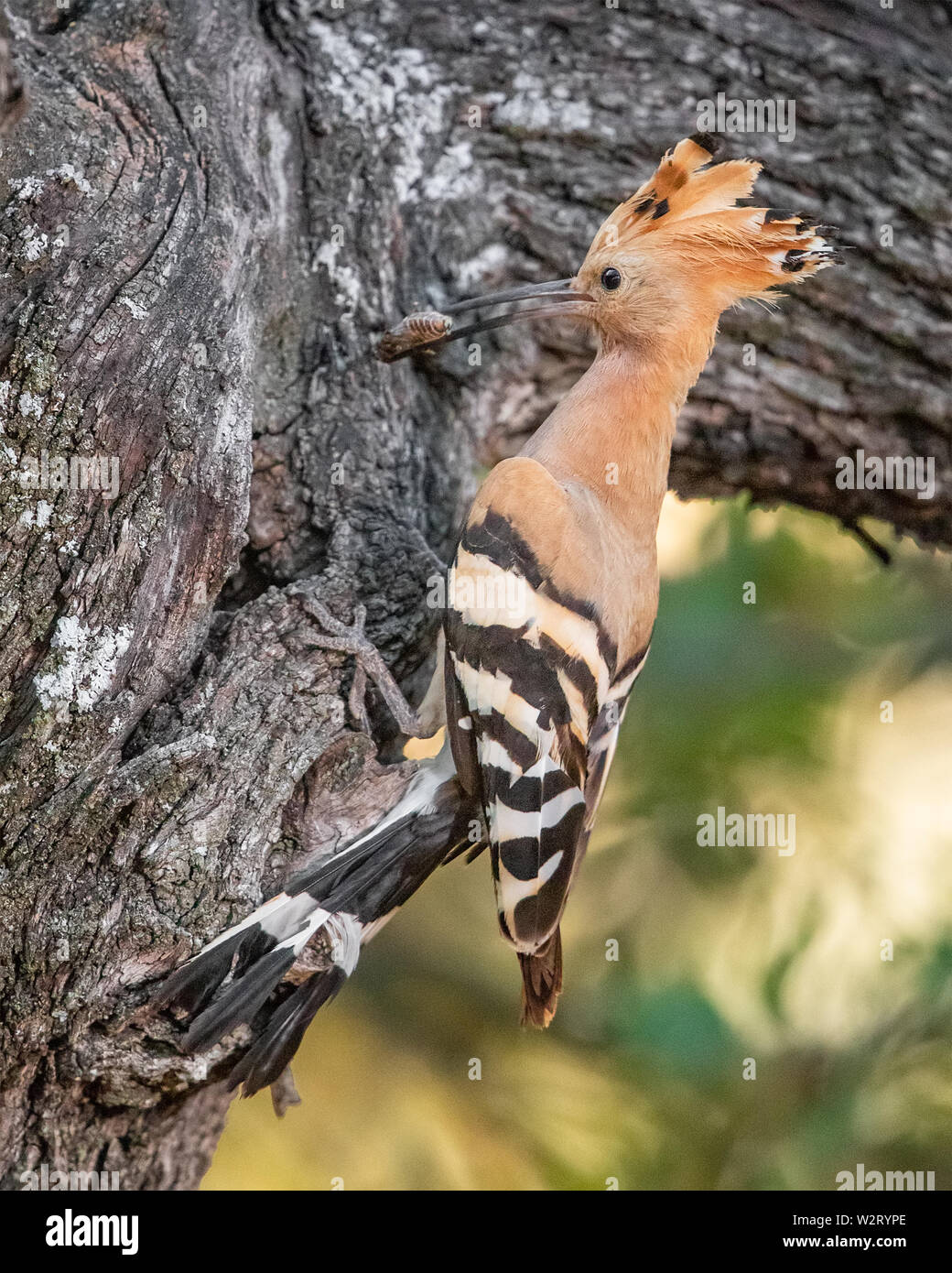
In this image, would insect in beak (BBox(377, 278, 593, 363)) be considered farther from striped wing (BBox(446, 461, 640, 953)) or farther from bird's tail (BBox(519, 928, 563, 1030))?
bird's tail (BBox(519, 928, 563, 1030))

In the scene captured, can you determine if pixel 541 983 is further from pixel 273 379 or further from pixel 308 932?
pixel 273 379

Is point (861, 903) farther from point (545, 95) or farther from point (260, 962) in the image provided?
point (545, 95)

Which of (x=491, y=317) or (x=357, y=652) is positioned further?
(x=491, y=317)

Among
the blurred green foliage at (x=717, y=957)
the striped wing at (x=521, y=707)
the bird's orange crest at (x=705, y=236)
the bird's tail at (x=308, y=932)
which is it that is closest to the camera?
the bird's tail at (x=308, y=932)

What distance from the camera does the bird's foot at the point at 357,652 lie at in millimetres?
1684

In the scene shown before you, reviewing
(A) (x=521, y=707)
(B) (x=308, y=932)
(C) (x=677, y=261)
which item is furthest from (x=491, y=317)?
(B) (x=308, y=932)

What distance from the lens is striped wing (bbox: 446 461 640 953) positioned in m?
1.66

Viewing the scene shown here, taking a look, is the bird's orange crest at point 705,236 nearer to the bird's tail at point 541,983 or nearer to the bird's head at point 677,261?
the bird's head at point 677,261

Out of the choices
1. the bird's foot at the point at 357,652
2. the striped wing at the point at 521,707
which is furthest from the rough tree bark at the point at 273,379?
the striped wing at the point at 521,707

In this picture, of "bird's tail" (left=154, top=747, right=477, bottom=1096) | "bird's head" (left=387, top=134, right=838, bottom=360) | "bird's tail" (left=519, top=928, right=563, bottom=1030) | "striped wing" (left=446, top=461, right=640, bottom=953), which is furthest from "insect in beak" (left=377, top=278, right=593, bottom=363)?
"bird's tail" (left=519, top=928, right=563, bottom=1030)

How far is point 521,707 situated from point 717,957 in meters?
0.99

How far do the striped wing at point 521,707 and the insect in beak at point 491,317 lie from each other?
1.09ft

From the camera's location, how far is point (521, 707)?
1.71 meters

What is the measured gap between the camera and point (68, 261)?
160 cm
